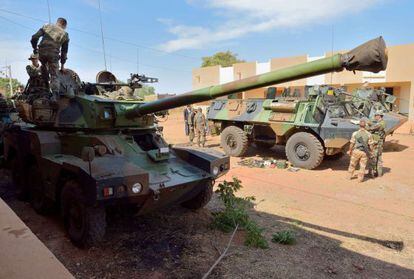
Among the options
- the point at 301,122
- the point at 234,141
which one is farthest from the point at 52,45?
the point at 234,141

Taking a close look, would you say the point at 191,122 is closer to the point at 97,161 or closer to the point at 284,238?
the point at 284,238

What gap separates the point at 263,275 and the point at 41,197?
140 inches

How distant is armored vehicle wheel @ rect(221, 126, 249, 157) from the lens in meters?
10.9

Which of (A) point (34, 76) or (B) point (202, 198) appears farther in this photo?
(A) point (34, 76)

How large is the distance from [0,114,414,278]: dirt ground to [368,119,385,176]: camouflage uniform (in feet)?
2.84

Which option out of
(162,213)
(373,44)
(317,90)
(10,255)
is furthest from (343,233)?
(317,90)

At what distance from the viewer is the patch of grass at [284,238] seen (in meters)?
4.60

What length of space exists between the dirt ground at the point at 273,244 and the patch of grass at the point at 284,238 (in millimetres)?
93

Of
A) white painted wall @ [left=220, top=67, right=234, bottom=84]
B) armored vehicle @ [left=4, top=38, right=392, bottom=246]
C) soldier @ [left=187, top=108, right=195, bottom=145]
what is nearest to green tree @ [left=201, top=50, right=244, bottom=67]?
white painted wall @ [left=220, top=67, right=234, bottom=84]

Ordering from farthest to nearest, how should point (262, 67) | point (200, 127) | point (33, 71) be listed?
1. point (262, 67)
2. point (200, 127)
3. point (33, 71)

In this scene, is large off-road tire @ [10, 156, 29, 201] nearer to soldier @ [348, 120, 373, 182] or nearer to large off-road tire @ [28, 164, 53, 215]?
large off-road tire @ [28, 164, 53, 215]

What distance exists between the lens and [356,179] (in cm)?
818

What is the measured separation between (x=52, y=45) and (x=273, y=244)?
4309 millimetres

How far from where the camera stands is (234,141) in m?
11.1
